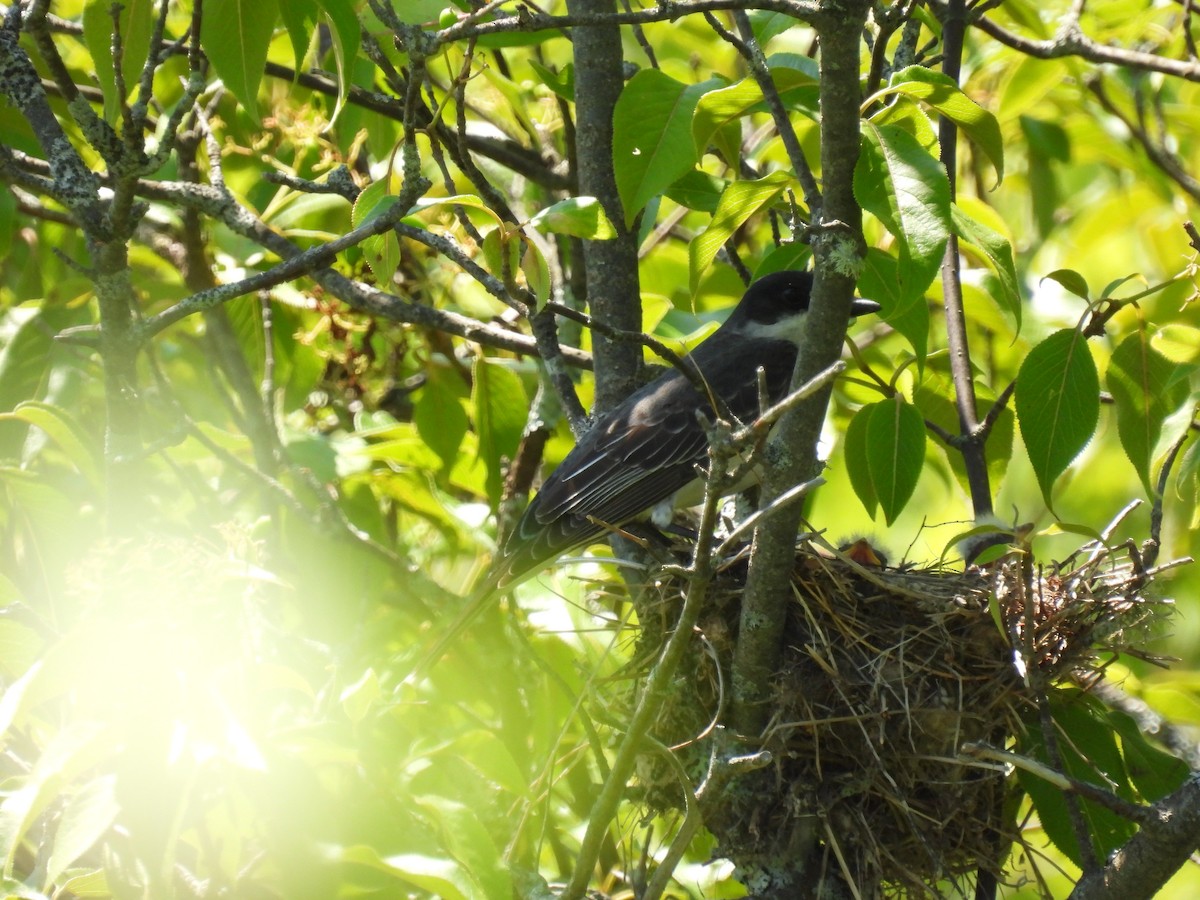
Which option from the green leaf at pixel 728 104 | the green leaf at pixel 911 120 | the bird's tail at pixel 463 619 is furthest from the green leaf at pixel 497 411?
the green leaf at pixel 911 120

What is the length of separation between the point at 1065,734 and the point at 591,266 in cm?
185

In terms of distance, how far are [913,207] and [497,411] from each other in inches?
78.2

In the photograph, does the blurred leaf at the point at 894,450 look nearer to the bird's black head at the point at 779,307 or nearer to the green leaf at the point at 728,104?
the green leaf at the point at 728,104

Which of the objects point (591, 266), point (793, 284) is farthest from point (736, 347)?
point (591, 266)

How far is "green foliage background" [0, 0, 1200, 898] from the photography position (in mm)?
2062

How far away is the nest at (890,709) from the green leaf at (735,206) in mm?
1025

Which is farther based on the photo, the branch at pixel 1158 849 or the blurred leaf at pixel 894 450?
the blurred leaf at pixel 894 450

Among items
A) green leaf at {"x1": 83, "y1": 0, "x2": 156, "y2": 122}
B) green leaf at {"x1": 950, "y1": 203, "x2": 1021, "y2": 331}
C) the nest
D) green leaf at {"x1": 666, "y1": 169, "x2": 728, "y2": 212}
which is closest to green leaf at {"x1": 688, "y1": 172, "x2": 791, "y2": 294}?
green leaf at {"x1": 950, "y1": 203, "x2": 1021, "y2": 331}

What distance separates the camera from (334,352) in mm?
4703

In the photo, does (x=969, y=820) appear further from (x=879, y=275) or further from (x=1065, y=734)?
(x=879, y=275)

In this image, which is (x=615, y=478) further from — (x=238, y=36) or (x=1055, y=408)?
(x=238, y=36)

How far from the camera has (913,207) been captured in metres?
2.10

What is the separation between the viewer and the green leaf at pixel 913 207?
6.84 feet

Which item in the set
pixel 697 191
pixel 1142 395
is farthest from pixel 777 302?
pixel 1142 395
